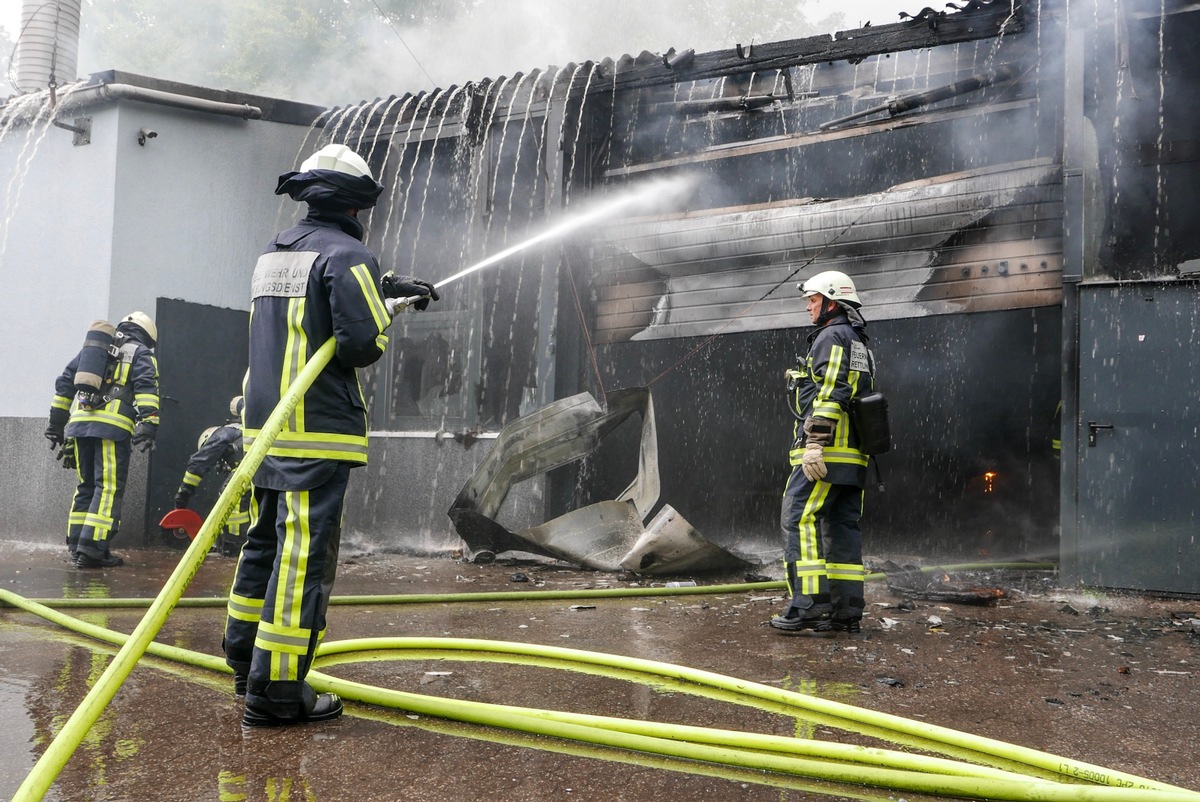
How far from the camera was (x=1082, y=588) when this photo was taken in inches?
254

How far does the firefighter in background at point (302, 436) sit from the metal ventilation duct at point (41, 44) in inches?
390

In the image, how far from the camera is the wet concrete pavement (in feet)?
8.15

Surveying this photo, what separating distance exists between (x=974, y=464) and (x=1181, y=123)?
11.4ft

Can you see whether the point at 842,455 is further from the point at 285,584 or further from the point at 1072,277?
the point at 285,584

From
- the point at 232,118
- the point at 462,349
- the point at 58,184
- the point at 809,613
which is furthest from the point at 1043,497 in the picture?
the point at 58,184

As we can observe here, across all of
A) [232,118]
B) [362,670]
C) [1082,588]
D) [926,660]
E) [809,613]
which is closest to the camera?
[362,670]

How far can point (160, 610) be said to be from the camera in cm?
247

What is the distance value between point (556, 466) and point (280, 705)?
4959 mm

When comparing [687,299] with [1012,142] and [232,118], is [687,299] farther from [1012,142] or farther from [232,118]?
[232,118]

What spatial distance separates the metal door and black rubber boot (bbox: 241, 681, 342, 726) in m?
5.44

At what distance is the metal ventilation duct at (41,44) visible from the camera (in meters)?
11.1

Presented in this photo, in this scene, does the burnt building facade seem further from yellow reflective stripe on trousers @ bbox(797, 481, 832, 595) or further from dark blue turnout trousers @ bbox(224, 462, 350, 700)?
dark blue turnout trousers @ bbox(224, 462, 350, 700)

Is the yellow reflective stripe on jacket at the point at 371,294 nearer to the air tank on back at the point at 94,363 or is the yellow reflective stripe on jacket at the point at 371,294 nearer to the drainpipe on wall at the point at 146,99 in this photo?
the air tank on back at the point at 94,363

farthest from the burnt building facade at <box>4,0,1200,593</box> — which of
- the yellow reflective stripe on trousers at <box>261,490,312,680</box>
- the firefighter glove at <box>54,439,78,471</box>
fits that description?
the yellow reflective stripe on trousers at <box>261,490,312,680</box>
